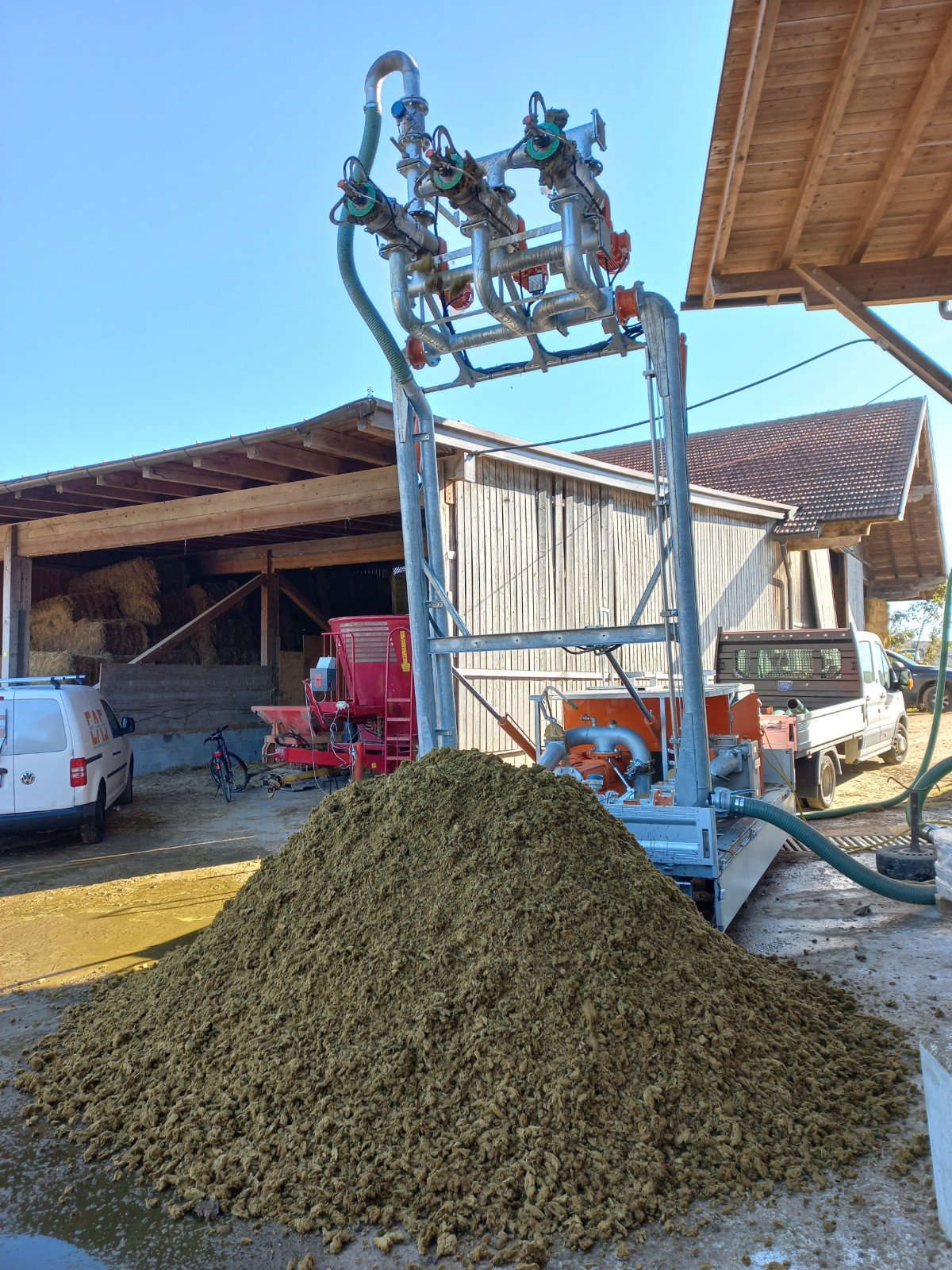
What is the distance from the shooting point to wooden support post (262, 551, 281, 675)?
54.9 ft

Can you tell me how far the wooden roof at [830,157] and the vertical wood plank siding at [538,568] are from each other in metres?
3.82

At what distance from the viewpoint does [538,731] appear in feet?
20.3

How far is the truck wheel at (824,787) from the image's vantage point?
30.5 ft

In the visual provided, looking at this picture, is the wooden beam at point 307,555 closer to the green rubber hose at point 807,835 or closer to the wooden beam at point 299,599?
the wooden beam at point 299,599

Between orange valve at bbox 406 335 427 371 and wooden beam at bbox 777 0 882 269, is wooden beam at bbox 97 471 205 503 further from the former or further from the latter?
wooden beam at bbox 777 0 882 269

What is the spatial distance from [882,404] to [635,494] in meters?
13.4

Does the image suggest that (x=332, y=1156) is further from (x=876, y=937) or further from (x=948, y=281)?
(x=948, y=281)

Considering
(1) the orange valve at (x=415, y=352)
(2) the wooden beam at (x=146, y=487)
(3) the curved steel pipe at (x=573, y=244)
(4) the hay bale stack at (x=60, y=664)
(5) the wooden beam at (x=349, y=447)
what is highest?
(2) the wooden beam at (x=146, y=487)

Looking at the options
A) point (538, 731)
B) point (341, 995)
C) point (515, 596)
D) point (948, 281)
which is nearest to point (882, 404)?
point (515, 596)

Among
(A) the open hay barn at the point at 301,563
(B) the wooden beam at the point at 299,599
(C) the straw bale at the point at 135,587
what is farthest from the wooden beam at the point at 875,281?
(C) the straw bale at the point at 135,587

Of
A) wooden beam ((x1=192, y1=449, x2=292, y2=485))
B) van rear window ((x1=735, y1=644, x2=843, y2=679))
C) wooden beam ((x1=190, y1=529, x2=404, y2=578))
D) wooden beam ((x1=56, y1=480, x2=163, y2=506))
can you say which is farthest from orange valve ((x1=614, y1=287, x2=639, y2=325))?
wooden beam ((x1=190, y1=529, x2=404, y2=578))

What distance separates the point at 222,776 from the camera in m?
11.6

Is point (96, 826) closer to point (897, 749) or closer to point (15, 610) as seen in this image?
point (15, 610)

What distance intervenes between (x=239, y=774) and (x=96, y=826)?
5024mm
